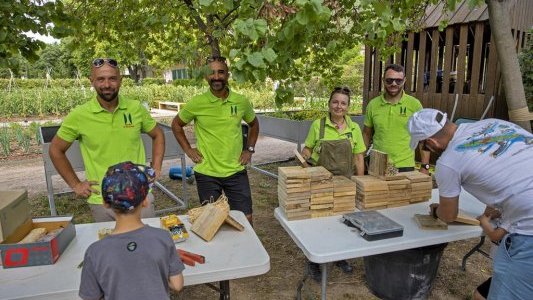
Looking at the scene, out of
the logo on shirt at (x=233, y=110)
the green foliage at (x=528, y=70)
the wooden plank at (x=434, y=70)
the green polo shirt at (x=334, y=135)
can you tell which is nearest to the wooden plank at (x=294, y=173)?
the green polo shirt at (x=334, y=135)

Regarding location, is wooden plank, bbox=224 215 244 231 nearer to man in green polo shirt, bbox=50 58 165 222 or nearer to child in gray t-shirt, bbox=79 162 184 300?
child in gray t-shirt, bbox=79 162 184 300

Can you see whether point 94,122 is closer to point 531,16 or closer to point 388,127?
point 388,127

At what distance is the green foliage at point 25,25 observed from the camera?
2957 mm

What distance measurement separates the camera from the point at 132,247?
1.50m

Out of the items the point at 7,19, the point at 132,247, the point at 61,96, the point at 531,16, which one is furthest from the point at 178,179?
the point at 61,96

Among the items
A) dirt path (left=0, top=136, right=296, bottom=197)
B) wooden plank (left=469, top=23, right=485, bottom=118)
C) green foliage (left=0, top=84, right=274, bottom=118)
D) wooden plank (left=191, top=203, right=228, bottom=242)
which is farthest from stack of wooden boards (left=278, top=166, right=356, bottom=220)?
green foliage (left=0, top=84, right=274, bottom=118)

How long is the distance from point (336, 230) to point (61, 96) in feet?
52.0

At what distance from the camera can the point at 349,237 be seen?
231 cm

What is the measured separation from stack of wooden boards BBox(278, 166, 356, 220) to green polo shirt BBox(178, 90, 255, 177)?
2.54 ft

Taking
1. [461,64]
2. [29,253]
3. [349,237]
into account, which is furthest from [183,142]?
[461,64]

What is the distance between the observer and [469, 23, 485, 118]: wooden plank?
671 centimetres

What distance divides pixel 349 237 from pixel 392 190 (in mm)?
697

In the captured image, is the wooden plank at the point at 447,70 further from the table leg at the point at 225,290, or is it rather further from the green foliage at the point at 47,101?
the green foliage at the point at 47,101

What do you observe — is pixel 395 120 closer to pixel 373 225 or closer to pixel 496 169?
pixel 373 225
